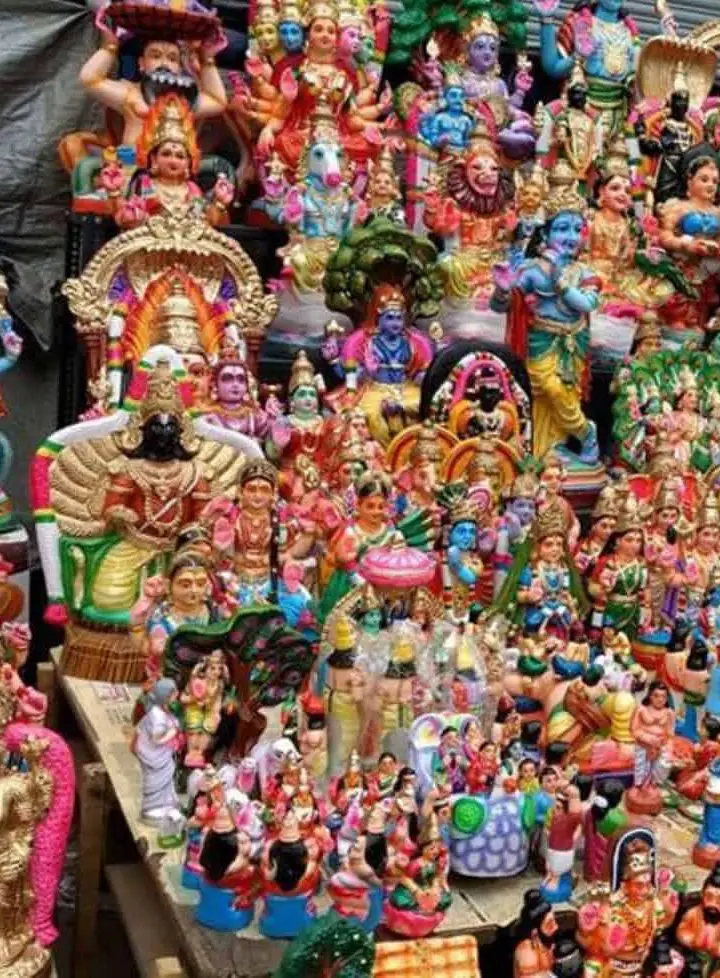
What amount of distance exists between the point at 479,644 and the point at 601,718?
0.40 m

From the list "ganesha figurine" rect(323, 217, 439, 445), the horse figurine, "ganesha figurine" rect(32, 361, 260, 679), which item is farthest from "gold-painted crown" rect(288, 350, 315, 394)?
the horse figurine

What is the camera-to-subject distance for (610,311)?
21.0ft

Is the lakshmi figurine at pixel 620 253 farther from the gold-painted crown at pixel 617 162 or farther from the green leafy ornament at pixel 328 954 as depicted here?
the green leafy ornament at pixel 328 954

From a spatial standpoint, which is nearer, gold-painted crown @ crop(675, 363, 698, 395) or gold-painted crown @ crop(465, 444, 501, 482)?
gold-painted crown @ crop(465, 444, 501, 482)

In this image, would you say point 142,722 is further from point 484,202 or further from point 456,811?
point 484,202

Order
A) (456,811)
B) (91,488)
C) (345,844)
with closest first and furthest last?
1. (345,844)
2. (456,811)
3. (91,488)

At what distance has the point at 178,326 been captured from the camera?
516 centimetres

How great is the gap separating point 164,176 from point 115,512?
1672mm

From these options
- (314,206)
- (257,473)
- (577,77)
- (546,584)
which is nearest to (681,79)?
(577,77)

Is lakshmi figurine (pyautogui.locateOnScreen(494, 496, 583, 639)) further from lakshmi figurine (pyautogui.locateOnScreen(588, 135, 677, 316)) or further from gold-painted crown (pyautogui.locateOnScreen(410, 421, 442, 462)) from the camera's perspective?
lakshmi figurine (pyautogui.locateOnScreen(588, 135, 677, 316))

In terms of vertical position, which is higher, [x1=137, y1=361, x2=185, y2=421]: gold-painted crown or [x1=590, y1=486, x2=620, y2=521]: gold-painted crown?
[x1=137, y1=361, x2=185, y2=421]: gold-painted crown

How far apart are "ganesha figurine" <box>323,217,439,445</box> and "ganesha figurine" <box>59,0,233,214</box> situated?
1.00 metres

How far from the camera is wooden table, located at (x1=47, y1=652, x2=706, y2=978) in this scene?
3.04 meters

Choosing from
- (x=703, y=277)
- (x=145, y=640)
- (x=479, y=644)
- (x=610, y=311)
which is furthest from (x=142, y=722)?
(x=703, y=277)
